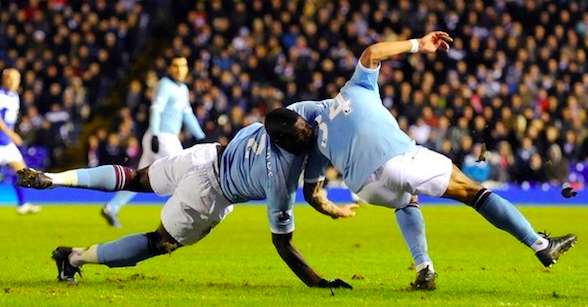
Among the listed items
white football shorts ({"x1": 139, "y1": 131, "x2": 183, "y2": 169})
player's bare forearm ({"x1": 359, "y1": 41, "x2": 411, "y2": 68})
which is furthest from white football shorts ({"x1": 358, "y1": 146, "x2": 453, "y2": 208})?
white football shorts ({"x1": 139, "y1": 131, "x2": 183, "y2": 169})

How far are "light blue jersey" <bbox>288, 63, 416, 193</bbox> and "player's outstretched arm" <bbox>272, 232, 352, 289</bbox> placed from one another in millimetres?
841

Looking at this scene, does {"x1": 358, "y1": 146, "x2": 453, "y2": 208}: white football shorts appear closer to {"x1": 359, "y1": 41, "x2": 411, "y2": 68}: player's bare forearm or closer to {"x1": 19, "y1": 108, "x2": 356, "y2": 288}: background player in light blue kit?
{"x1": 19, "y1": 108, "x2": 356, "y2": 288}: background player in light blue kit

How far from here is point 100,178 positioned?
10906mm

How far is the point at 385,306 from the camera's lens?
9367 millimetres

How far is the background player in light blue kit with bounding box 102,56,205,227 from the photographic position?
61.6ft

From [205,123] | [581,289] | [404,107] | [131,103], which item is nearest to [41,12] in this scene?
[131,103]

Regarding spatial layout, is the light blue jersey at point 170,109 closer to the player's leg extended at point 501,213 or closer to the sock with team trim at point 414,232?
the sock with team trim at point 414,232

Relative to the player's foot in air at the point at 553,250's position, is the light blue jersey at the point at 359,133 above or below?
above

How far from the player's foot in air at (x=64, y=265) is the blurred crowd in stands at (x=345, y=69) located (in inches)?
678

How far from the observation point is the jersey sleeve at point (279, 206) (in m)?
10.1

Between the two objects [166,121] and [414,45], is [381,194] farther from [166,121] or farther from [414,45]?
[166,121]

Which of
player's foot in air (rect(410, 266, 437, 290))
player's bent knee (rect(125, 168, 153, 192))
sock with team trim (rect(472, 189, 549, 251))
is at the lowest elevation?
player's foot in air (rect(410, 266, 437, 290))

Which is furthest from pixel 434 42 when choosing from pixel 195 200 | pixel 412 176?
pixel 195 200

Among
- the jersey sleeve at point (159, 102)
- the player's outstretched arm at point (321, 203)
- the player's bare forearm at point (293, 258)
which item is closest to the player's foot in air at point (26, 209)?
the jersey sleeve at point (159, 102)
